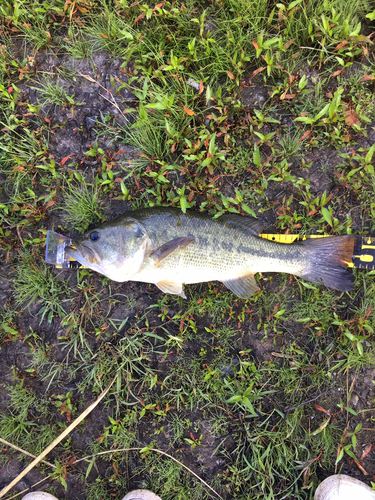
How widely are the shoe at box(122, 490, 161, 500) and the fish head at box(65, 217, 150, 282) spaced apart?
2.46m

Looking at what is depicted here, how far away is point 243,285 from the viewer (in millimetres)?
3066

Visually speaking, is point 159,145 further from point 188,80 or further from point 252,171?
point 252,171

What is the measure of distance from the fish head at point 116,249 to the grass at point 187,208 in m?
0.51

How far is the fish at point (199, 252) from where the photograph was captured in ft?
9.52

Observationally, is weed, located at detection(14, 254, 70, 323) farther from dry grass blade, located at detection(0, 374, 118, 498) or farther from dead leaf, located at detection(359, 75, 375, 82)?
dead leaf, located at detection(359, 75, 375, 82)

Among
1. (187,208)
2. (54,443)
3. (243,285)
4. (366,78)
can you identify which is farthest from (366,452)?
(366,78)

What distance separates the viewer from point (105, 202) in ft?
11.2

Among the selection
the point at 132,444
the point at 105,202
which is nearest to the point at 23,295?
the point at 105,202

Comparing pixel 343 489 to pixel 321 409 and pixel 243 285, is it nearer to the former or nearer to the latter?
pixel 321 409

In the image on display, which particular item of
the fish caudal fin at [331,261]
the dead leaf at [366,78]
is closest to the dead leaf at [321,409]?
the fish caudal fin at [331,261]

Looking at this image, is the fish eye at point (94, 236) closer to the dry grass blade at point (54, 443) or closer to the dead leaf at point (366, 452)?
the dry grass blade at point (54, 443)

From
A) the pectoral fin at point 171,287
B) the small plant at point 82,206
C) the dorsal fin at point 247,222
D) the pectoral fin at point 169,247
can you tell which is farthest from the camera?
the small plant at point 82,206

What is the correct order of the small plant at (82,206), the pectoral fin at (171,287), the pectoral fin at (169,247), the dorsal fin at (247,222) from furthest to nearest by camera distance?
the small plant at (82,206)
the dorsal fin at (247,222)
the pectoral fin at (171,287)
the pectoral fin at (169,247)

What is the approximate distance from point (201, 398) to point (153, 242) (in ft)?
6.23
